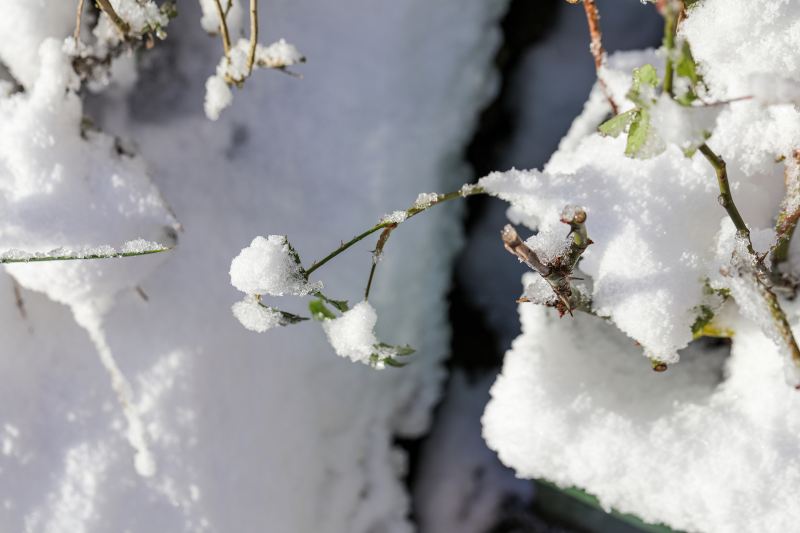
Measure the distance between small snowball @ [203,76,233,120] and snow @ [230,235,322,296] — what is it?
0.36 m

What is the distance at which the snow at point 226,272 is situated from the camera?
2.92 ft

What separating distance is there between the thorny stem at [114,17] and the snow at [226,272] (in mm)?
76

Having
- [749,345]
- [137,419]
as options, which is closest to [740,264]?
[749,345]

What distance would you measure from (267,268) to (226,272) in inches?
13.2

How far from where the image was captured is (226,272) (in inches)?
38.4

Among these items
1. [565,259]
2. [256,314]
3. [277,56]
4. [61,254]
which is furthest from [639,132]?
[61,254]

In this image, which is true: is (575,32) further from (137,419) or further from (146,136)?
(137,419)

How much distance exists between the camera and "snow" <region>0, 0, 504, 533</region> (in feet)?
2.92

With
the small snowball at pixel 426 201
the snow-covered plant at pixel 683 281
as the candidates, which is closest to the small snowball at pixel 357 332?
the snow-covered plant at pixel 683 281

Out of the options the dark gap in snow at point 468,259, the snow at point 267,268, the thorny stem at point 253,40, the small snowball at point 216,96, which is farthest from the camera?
the dark gap in snow at point 468,259

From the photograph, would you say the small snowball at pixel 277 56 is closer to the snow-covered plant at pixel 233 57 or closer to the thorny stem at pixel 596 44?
the snow-covered plant at pixel 233 57

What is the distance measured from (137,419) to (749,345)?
78cm

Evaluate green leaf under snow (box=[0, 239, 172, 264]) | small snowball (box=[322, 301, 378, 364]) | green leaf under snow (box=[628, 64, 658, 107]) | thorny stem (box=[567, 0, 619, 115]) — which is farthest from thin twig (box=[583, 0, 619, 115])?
green leaf under snow (box=[0, 239, 172, 264])

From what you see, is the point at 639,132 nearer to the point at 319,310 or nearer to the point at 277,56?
the point at 319,310
